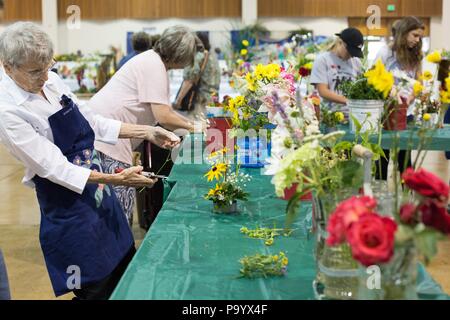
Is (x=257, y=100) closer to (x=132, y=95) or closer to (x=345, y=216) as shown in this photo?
(x=132, y=95)

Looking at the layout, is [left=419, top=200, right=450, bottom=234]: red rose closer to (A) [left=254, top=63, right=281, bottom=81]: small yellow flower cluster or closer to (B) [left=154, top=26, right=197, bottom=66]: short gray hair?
(A) [left=254, top=63, right=281, bottom=81]: small yellow flower cluster

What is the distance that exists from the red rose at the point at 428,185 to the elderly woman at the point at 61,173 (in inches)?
59.4

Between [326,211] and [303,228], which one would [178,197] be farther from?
[326,211]

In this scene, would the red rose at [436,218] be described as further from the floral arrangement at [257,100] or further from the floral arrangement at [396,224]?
the floral arrangement at [257,100]

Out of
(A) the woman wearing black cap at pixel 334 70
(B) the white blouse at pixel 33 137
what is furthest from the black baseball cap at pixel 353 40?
(B) the white blouse at pixel 33 137

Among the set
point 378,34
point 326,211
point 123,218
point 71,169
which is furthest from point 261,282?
point 378,34

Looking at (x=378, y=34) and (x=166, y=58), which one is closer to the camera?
(x=166, y=58)

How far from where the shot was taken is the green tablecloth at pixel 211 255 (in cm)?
197

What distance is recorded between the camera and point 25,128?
274cm

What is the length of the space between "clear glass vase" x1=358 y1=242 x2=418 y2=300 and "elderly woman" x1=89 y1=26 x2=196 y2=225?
2554 millimetres

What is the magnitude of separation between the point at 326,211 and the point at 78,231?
1299mm

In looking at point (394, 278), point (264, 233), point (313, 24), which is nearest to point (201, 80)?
point (264, 233)

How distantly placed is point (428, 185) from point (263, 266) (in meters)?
0.68

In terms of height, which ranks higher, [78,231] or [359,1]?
[359,1]
